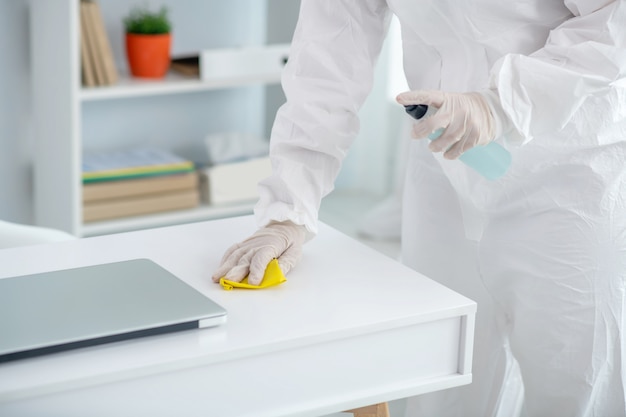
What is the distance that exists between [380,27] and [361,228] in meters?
1.67

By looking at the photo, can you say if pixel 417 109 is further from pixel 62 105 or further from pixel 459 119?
pixel 62 105

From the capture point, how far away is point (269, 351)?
1.09 m

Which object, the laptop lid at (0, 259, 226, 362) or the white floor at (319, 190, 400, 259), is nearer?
the laptop lid at (0, 259, 226, 362)

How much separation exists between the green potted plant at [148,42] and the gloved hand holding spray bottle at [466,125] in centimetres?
180

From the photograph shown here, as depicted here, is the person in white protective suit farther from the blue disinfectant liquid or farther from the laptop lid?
the laptop lid

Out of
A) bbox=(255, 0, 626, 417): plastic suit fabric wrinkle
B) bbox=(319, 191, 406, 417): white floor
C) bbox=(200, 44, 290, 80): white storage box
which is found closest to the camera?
bbox=(255, 0, 626, 417): plastic suit fabric wrinkle

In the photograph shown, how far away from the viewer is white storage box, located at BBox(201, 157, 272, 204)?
3.07m

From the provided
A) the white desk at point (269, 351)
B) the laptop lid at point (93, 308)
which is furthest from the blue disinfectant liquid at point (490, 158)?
the laptop lid at point (93, 308)

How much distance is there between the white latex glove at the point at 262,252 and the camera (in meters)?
1.28

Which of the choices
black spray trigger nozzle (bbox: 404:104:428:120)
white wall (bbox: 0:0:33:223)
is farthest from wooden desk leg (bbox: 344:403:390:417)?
white wall (bbox: 0:0:33:223)

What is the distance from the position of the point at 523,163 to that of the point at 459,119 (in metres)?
0.27

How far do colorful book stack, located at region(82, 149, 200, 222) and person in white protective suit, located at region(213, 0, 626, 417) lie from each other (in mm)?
1476

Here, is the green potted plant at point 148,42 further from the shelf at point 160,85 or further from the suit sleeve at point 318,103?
the suit sleeve at point 318,103

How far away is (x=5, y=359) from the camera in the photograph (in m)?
1.01
